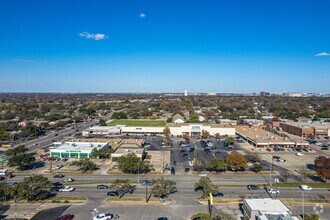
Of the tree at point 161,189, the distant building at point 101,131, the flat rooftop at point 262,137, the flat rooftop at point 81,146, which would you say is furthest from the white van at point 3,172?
the flat rooftop at point 262,137

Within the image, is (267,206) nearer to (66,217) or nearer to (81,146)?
(66,217)

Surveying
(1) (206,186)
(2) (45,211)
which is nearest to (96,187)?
(2) (45,211)

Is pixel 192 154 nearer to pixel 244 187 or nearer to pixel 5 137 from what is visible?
pixel 244 187

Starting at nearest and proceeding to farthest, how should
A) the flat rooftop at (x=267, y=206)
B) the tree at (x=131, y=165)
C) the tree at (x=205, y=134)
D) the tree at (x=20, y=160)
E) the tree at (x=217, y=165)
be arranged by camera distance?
the flat rooftop at (x=267, y=206)
the tree at (x=131, y=165)
the tree at (x=217, y=165)
the tree at (x=20, y=160)
the tree at (x=205, y=134)

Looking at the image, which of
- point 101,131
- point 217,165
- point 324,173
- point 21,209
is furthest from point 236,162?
point 101,131

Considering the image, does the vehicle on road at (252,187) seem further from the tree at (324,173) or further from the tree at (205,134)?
the tree at (205,134)
